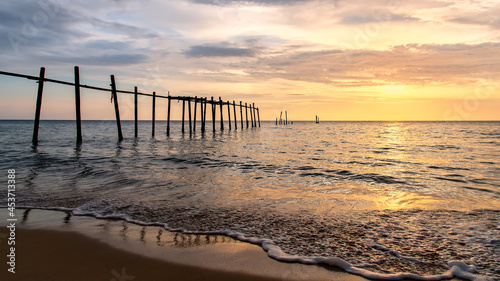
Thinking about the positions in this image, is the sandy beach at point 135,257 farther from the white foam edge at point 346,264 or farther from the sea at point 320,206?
the sea at point 320,206

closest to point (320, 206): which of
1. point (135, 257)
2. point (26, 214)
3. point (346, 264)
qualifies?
point (346, 264)

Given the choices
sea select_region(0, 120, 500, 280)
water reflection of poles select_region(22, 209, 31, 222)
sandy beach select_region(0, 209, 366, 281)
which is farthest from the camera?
water reflection of poles select_region(22, 209, 31, 222)

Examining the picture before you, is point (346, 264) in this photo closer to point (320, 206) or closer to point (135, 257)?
point (320, 206)

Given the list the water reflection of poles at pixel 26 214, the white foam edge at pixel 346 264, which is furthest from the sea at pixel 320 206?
the water reflection of poles at pixel 26 214

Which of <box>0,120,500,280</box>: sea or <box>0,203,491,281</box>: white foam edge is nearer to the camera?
<box>0,203,491,281</box>: white foam edge

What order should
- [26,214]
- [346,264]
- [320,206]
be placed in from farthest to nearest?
[320,206]
[26,214]
[346,264]

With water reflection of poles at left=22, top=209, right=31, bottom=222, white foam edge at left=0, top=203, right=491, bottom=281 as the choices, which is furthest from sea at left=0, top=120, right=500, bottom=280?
water reflection of poles at left=22, top=209, right=31, bottom=222

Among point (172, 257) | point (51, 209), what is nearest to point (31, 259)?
point (172, 257)

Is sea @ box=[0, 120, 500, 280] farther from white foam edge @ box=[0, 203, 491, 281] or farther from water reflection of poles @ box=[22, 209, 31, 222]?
water reflection of poles @ box=[22, 209, 31, 222]

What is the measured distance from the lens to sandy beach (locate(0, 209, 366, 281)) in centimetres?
260

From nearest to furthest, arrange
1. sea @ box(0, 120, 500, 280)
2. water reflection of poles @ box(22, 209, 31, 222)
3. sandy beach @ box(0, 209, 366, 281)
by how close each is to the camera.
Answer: sandy beach @ box(0, 209, 366, 281)
sea @ box(0, 120, 500, 280)
water reflection of poles @ box(22, 209, 31, 222)

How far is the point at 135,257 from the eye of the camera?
115 inches

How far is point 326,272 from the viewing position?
2.71m

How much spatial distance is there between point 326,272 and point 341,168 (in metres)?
6.84
